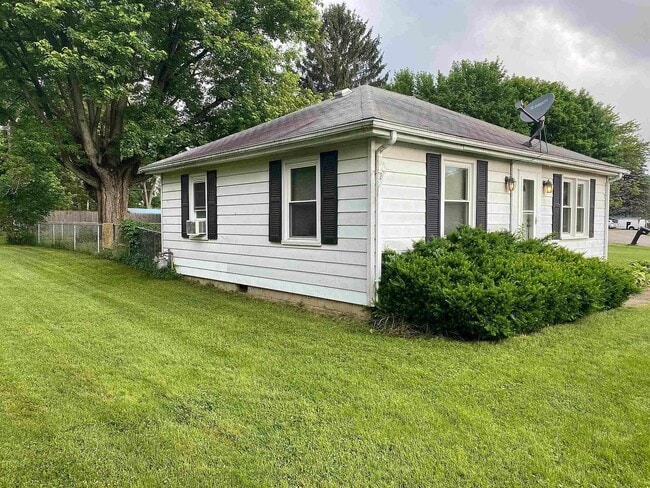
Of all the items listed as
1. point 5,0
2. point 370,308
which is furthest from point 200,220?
point 5,0

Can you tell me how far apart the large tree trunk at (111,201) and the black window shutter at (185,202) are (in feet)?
19.7

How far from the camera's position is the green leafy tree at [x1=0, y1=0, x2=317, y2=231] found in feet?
36.7

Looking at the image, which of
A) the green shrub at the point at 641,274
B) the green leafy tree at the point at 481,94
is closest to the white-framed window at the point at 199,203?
the green shrub at the point at 641,274

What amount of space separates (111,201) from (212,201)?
7.90 m

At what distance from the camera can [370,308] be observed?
220 inches

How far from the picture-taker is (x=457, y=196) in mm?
6625

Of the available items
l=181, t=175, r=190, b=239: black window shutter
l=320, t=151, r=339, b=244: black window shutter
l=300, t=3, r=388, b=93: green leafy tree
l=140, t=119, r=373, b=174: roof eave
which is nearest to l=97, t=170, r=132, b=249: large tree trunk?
l=181, t=175, r=190, b=239: black window shutter

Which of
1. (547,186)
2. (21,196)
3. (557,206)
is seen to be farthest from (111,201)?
(557,206)

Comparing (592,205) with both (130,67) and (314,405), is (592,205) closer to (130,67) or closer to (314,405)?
(314,405)

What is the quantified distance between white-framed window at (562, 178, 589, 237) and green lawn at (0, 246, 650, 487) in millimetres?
4005

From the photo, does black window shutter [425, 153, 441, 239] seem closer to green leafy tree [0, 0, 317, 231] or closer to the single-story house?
the single-story house

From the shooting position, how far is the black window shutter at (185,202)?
29.7 feet

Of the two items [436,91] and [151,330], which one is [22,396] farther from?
[436,91]

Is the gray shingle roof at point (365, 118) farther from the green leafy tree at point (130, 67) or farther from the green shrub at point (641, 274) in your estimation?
the green leafy tree at point (130, 67)
